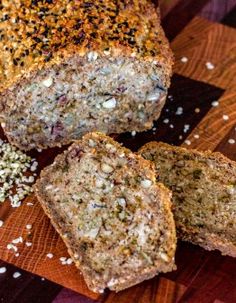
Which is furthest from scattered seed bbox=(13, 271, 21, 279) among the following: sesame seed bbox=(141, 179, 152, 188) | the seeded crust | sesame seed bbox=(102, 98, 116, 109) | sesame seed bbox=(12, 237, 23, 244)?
sesame seed bbox=(102, 98, 116, 109)

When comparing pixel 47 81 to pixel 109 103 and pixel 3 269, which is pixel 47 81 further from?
pixel 3 269

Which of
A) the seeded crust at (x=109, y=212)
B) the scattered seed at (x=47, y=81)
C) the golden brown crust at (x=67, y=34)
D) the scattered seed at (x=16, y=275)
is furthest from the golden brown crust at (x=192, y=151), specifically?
the scattered seed at (x=16, y=275)

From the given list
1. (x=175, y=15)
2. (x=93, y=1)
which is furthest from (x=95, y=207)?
(x=175, y=15)

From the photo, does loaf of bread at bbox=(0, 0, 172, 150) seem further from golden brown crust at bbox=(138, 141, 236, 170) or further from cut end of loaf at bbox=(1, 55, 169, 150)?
golden brown crust at bbox=(138, 141, 236, 170)

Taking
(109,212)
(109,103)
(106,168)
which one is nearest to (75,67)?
(109,103)

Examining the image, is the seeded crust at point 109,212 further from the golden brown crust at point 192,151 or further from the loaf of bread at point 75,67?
the loaf of bread at point 75,67

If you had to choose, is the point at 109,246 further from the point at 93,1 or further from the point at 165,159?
the point at 93,1
